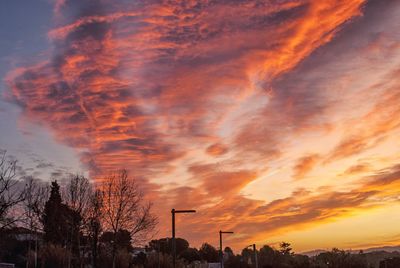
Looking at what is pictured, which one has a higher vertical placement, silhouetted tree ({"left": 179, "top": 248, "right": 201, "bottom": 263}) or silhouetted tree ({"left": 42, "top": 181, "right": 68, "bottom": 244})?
silhouetted tree ({"left": 42, "top": 181, "right": 68, "bottom": 244})

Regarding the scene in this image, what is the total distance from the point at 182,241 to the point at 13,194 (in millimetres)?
88286

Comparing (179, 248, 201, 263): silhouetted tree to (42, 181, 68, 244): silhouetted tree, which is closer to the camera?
(42, 181, 68, 244): silhouetted tree

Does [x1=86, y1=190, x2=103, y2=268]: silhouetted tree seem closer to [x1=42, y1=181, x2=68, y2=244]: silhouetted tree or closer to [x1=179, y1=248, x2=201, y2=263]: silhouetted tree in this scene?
[x1=42, y1=181, x2=68, y2=244]: silhouetted tree

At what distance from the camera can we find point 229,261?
310ft

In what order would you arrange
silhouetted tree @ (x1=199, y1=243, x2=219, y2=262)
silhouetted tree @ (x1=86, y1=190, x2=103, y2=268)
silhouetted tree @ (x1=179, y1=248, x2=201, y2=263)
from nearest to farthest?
silhouetted tree @ (x1=86, y1=190, x2=103, y2=268) < silhouetted tree @ (x1=179, y1=248, x2=201, y2=263) < silhouetted tree @ (x1=199, y1=243, x2=219, y2=262)

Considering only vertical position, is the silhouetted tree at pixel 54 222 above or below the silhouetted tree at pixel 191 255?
above

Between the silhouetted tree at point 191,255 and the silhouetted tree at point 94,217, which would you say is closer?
the silhouetted tree at point 94,217

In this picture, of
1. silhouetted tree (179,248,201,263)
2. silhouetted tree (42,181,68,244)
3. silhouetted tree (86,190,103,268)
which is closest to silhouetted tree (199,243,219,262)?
silhouetted tree (179,248,201,263)

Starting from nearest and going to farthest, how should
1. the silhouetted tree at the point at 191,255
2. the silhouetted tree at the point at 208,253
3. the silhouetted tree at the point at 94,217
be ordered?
the silhouetted tree at the point at 94,217 → the silhouetted tree at the point at 191,255 → the silhouetted tree at the point at 208,253

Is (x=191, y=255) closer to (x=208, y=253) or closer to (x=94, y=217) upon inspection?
(x=208, y=253)

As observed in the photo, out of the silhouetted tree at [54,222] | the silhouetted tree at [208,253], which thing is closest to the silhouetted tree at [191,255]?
the silhouetted tree at [208,253]

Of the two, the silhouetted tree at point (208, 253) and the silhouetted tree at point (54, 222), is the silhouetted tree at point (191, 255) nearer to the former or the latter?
the silhouetted tree at point (208, 253)

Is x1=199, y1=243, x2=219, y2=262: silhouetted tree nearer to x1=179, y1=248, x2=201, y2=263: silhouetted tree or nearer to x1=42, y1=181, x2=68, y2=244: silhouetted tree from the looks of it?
x1=179, y1=248, x2=201, y2=263: silhouetted tree

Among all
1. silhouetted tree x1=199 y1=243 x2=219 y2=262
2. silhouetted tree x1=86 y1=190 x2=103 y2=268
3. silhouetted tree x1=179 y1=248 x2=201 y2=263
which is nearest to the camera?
silhouetted tree x1=86 y1=190 x2=103 y2=268
